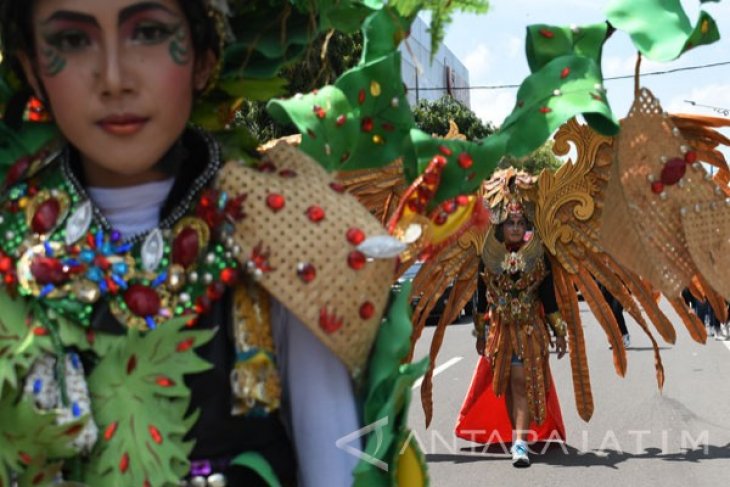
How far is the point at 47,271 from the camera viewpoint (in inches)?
90.7

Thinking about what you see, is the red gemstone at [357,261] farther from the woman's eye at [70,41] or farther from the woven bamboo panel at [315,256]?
the woman's eye at [70,41]

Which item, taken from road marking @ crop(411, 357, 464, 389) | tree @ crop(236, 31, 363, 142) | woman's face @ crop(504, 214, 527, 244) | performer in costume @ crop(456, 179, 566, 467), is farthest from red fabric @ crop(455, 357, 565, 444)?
tree @ crop(236, 31, 363, 142)

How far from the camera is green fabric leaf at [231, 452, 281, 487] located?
233 centimetres

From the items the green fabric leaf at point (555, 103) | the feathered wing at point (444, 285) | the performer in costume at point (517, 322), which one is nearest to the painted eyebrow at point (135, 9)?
the green fabric leaf at point (555, 103)

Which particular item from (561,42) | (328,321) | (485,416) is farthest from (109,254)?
(485,416)

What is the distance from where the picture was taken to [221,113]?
269cm

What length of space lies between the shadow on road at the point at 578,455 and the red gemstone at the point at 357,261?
6.04 meters

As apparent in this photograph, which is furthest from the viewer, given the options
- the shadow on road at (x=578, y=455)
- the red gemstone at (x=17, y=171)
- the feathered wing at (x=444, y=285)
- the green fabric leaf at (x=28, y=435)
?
the shadow on road at (x=578, y=455)

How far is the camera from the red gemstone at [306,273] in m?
2.34

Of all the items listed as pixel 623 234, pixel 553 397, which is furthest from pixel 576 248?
pixel 623 234

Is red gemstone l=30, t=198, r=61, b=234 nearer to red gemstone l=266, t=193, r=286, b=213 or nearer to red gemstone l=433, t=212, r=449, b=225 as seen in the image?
red gemstone l=266, t=193, r=286, b=213

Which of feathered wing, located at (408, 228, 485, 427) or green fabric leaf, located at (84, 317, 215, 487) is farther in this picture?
feathered wing, located at (408, 228, 485, 427)

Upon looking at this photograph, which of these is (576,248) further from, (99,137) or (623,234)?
(99,137)

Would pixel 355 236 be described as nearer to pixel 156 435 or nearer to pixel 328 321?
pixel 328 321
